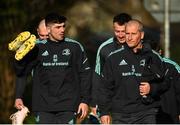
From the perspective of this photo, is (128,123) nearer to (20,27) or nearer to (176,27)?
(20,27)

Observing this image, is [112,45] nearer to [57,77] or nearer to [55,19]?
[55,19]

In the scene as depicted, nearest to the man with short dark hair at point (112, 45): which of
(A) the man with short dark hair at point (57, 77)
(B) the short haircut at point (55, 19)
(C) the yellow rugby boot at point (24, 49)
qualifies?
(A) the man with short dark hair at point (57, 77)

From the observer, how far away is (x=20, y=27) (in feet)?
Result: 82.7

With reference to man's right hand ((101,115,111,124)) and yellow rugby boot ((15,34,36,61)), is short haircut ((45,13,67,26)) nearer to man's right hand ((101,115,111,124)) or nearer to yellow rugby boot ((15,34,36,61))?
yellow rugby boot ((15,34,36,61))

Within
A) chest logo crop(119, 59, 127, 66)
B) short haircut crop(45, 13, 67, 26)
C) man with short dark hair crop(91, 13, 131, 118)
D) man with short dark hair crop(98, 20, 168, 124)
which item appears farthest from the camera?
man with short dark hair crop(91, 13, 131, 118)

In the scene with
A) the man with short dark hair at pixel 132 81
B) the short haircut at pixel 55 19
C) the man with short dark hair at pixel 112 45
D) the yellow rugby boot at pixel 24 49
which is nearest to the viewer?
the man with short dark hair at pixel 132 81

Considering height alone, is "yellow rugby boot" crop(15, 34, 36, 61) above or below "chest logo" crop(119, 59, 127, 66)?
above

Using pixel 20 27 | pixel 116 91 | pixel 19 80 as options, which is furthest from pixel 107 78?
pixel 20 27

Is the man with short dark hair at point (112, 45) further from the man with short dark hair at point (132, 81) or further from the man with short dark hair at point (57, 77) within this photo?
the man with short dark hair at point (132, 81)

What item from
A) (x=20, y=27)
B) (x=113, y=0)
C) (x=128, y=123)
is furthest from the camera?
(x=113, y=0)

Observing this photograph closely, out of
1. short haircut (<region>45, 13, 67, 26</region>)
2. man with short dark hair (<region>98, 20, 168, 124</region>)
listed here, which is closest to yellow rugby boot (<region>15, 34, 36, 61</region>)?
short haircut (<region>45, 13, 67, 26</region>)

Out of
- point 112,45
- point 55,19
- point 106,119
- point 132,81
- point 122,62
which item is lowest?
point 106,119

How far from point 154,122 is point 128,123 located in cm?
35

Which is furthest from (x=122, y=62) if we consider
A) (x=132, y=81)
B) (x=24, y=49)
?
(x=24, y=49)
